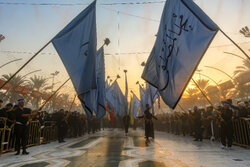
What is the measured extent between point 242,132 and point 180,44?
5592 millimetres

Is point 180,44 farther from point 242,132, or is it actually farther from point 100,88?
point 100,88

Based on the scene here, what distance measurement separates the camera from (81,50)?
7.83 meters

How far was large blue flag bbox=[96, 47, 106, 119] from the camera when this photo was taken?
1166cm

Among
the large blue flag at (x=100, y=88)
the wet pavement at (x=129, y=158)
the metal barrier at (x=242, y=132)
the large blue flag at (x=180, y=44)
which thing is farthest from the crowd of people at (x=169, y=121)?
the large blue flag at (x=180, y=44)

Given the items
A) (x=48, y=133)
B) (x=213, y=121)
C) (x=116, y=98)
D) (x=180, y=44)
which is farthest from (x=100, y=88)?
(x=116, y=98)

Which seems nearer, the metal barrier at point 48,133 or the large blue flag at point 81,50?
the large blue flag at point 81,50

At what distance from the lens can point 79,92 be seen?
23.8ft

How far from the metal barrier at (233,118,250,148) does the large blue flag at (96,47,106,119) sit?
22.3 ft

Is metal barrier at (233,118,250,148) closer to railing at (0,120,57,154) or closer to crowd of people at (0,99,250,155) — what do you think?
crowd of people at (0,99,250,155)

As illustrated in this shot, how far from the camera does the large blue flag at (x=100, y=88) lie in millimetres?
11663

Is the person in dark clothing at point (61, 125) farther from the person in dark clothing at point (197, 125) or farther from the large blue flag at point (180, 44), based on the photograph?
the person in dark clothing at point (197, 125)

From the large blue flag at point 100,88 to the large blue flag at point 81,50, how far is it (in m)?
3.87

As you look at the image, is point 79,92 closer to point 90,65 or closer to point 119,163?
point 90,65

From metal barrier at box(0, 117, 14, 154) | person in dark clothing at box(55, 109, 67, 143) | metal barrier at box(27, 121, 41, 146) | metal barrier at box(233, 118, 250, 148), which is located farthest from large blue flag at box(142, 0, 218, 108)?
person in dark clothing at box(55, 109, 67, 143)
